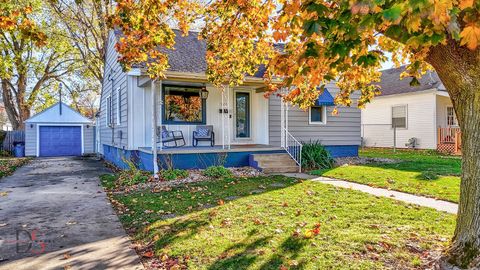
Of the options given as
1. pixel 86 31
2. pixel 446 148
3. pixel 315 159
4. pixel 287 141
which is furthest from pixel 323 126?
pixel 86 31

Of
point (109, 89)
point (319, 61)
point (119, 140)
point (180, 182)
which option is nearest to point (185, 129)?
point (119, 140)

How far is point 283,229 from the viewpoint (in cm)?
452

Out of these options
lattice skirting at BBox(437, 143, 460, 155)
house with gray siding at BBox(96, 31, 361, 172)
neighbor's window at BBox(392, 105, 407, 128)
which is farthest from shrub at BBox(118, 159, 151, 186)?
neighbor's window at BBox(392, 105, 407, 128)

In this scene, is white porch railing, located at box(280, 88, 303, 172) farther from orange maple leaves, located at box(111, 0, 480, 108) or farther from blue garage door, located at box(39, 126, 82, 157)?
blue garage door, located at box(39, 126, 82, 157)

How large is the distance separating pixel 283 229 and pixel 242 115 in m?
8.59

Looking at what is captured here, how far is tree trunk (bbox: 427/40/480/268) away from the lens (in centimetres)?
307

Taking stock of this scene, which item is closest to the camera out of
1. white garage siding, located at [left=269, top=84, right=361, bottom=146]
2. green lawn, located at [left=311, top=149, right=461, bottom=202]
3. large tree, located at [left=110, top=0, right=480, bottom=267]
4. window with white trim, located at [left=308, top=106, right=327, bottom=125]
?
large tree, located at [left=110, top=0, right=480, bottom=267]

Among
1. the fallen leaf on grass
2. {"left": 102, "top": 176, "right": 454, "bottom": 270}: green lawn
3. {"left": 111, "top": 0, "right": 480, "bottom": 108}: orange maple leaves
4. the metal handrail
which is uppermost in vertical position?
{"left": 111, "top": 0, "right": 480, "bottom": 108}: orange maple leaves

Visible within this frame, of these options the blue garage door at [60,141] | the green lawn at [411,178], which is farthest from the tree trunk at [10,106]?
the green lawn at [411,178]

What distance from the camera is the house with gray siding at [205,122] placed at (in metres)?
10.5

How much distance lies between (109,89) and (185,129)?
18.8 ft

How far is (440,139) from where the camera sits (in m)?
17.3

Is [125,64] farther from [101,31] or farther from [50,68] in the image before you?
[50,68]

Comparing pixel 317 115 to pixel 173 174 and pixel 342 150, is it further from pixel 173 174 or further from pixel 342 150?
pixel 173 174
